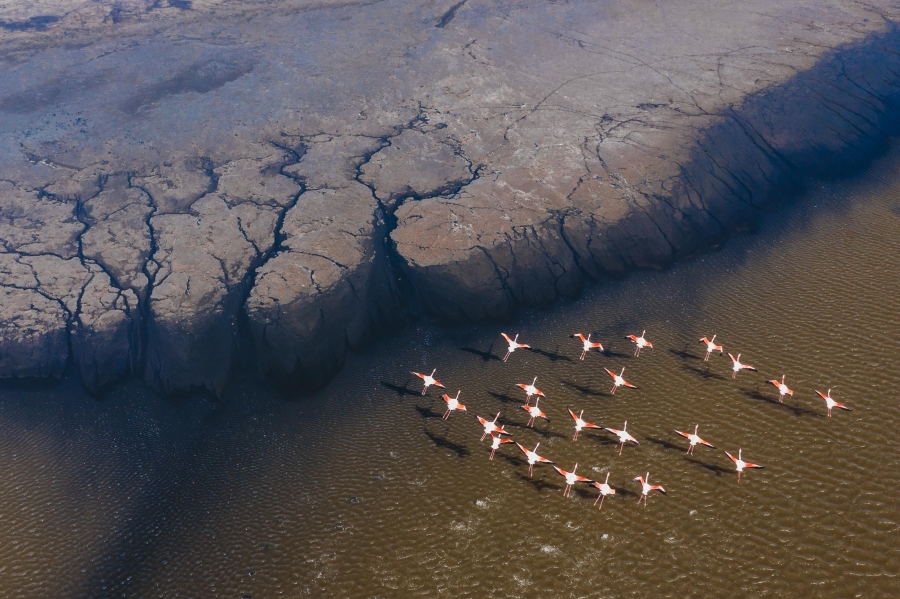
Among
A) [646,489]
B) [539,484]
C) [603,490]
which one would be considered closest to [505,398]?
[539,484]

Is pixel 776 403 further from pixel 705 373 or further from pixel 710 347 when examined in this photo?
pixel 710 347


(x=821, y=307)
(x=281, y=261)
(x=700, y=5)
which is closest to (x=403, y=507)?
(x=281, y=261)

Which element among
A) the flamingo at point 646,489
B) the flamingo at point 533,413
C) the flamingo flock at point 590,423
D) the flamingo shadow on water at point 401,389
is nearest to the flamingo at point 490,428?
the flamingo flock at point 590,423

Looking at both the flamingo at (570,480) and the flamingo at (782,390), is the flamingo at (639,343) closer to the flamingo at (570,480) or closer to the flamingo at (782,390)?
the flamingo at (782,390)

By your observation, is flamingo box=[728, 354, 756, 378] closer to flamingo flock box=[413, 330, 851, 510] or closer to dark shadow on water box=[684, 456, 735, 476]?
flamingo flock box=[413, 330, 851, 510]

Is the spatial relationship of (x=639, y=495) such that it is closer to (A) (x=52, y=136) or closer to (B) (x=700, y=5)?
(A) (x=52, y=136)

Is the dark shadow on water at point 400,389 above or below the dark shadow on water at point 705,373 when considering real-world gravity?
below
